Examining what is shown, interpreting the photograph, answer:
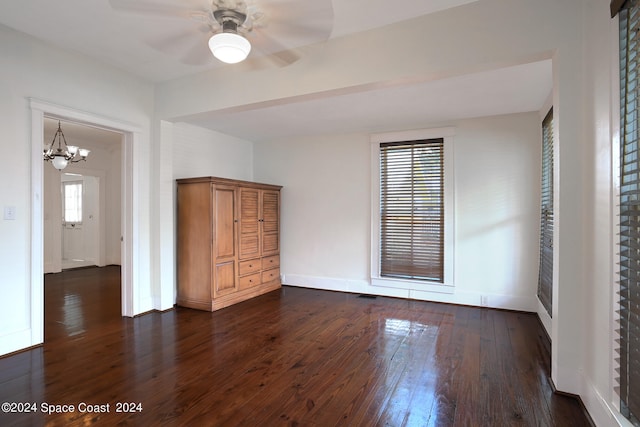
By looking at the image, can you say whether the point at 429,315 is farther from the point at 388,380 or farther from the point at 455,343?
the point at 388,380

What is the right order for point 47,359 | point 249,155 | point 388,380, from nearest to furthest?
point 388,380 → point 47,359 → point 249,155

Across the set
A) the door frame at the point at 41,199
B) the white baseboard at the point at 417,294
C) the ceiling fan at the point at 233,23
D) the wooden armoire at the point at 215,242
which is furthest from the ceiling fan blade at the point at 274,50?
the white baseboard at the point at 417,294

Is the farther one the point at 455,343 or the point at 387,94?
the point at 387,94

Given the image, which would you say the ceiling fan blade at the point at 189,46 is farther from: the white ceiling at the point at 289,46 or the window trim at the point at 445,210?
the window trim at the point at 445,210

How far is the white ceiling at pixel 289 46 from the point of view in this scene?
210cm

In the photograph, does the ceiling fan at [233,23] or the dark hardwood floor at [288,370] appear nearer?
the ceiling fan at [233,23]

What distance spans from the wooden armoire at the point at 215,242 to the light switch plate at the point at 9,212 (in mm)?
1610

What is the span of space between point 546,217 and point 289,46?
3.07 metres

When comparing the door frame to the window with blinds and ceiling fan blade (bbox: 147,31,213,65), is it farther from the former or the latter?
the window with blinds

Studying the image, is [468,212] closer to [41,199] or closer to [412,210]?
[412,210]

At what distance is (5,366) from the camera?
246cm

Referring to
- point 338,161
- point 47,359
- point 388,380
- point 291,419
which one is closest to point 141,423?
point 291,419

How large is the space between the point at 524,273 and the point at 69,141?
25.2 ft

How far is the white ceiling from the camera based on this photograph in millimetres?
2098
